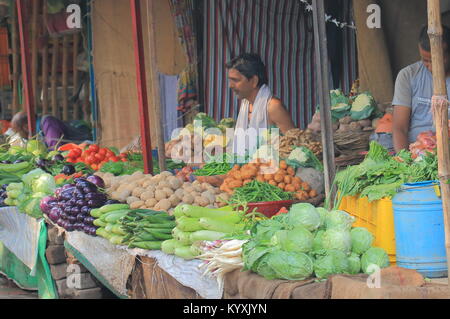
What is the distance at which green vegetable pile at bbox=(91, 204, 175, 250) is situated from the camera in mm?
4230

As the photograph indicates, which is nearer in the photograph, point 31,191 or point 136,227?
point 136,227

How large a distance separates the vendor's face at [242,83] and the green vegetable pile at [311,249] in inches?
127

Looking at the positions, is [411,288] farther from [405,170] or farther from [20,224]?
[20,224]

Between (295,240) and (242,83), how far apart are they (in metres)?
3.52

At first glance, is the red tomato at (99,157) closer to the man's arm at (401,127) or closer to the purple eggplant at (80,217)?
the purple eggplant at (80,217)

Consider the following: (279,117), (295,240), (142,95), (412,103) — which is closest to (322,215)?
(295,240)

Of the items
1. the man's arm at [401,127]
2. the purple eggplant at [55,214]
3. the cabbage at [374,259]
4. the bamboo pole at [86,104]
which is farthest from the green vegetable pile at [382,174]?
the bamboo pole at [86,104]

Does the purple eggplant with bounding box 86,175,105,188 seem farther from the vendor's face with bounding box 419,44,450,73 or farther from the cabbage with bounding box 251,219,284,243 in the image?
the vendor's face with bounding box 419,44,450,73

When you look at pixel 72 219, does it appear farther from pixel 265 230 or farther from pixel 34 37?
pixel 34 37

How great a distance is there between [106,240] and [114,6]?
628 cm

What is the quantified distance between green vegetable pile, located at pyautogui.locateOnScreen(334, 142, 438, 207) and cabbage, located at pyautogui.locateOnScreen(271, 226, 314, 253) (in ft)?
1.60

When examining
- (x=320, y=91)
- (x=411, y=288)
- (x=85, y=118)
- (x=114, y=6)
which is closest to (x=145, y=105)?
(x=320, y=91)

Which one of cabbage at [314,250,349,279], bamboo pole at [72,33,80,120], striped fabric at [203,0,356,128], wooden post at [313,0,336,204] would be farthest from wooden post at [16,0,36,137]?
cabbage at [314,250,349,279]

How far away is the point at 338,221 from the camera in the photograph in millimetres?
3342
